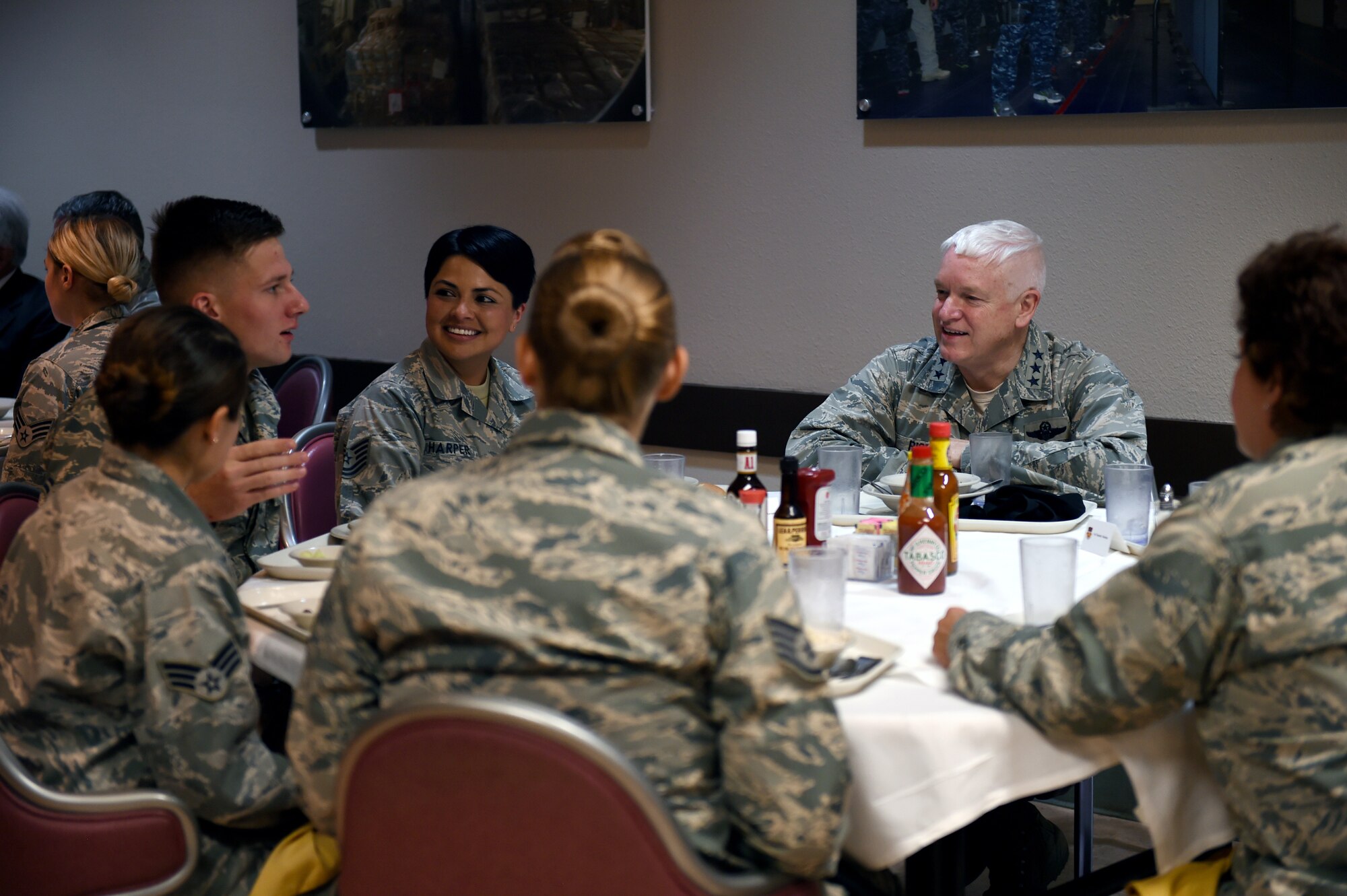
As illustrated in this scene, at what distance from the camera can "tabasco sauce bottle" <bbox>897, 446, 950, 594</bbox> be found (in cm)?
196

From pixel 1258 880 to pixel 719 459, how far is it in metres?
3.08

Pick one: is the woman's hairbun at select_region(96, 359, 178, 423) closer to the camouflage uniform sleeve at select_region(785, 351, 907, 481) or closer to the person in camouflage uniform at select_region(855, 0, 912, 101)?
the camouflage uniform sleeve at select_region(785, 351, 907, 481)

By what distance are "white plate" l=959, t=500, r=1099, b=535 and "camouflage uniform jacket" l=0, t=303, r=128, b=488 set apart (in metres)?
2.01

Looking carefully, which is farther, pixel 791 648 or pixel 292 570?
pixel 292 570

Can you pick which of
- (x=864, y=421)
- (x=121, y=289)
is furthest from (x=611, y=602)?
(x=121, y=289)

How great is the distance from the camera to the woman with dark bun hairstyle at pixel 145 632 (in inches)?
64.0

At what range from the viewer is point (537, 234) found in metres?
4.71

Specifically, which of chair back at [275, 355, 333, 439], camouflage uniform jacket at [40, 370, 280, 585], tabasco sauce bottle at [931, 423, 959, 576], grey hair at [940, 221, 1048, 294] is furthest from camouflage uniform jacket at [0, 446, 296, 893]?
chair back at [275, 355, 333, 439]

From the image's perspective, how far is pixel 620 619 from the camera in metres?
1.26

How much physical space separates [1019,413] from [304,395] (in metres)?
2.56

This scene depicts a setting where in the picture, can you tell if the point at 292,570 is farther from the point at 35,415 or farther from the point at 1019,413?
the point at 1019,413

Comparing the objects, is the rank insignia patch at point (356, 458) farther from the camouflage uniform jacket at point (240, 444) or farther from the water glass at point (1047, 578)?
the water glass at point (1047, 578)

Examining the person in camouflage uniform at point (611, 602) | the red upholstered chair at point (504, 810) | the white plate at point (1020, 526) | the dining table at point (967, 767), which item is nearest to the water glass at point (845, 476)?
the white plate at point (1020, 526)

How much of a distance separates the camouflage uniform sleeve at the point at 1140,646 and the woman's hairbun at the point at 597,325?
64 centimetres
